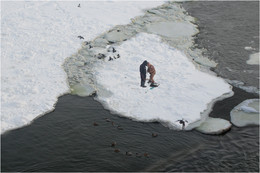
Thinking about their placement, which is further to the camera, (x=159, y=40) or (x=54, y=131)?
(x=159, y=40)

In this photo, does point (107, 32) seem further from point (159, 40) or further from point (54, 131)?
point (54, 131)

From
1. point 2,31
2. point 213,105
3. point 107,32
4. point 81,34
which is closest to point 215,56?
point 213,105

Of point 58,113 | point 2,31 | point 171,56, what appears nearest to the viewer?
point 58,113

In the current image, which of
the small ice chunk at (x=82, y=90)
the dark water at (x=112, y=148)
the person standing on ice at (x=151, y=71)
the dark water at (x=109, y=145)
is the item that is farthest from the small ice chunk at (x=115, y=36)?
the dark water at (x=112, y=148)

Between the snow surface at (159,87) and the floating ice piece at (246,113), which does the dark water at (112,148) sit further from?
the snow surface at (159,87)

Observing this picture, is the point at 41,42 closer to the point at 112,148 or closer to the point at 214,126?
the point at 112,148

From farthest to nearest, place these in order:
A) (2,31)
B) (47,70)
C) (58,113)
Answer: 1. (2,31)
2. (47,70)
3. (58,113)

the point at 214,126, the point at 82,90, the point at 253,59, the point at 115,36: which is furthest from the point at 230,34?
the point at 82,90
